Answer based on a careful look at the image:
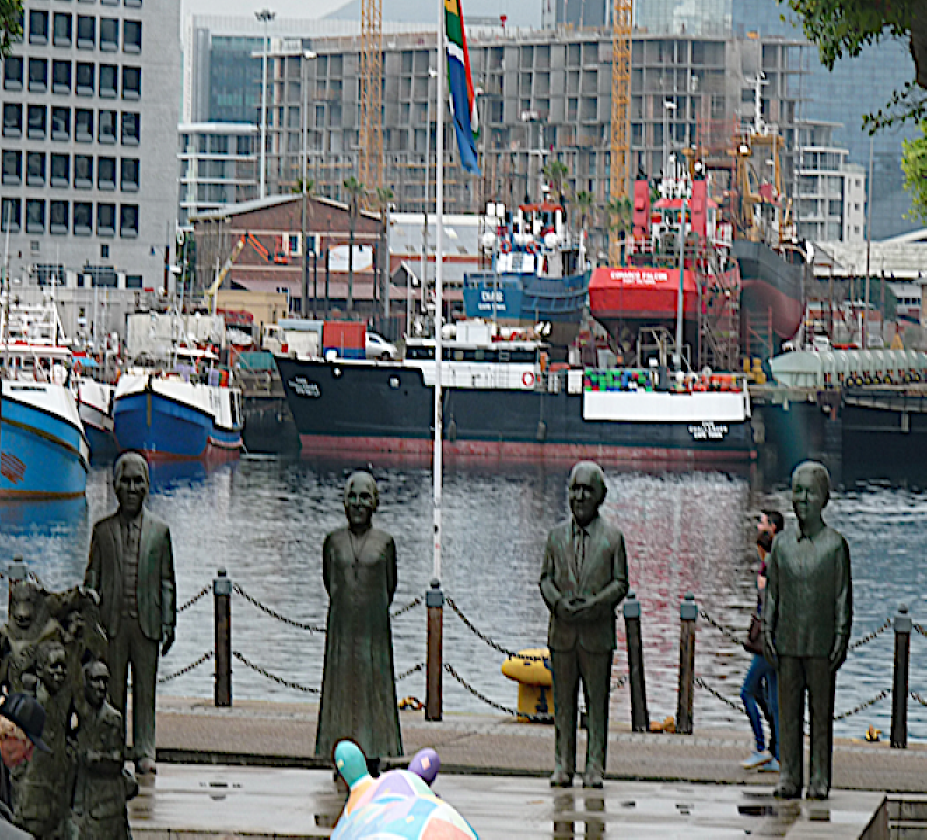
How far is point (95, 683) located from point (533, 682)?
22.2 ft

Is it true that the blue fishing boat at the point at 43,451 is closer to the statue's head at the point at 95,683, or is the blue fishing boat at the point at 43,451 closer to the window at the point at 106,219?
the statue's head at the point at 95,683

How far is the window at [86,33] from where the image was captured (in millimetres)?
107438

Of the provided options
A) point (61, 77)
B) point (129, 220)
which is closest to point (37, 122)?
point (61, 77)

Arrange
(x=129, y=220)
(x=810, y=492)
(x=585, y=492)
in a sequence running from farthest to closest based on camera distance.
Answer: (x=129, y=220)
(x=585, y=492)
(x=810, y=492)

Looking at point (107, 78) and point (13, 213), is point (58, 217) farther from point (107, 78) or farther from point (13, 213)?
point (107, 78)

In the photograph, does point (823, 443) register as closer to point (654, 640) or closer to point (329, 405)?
point (329, 405)

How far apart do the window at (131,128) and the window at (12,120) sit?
18.5ft

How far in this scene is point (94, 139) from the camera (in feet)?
354

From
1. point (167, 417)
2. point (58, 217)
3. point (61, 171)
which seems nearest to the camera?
point (167, 417)

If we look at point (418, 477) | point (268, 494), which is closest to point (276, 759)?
point (268, 494)

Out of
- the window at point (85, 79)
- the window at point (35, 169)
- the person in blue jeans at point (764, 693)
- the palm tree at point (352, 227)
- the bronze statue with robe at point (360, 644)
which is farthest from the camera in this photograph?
the window at point (85, 79)

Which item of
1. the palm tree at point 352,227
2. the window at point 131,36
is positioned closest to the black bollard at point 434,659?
the palm tree at point 352,227

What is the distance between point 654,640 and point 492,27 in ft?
491

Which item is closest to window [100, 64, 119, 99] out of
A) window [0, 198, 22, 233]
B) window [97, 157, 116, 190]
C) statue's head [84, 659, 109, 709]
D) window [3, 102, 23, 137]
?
window [97, 157, 116, 190]
